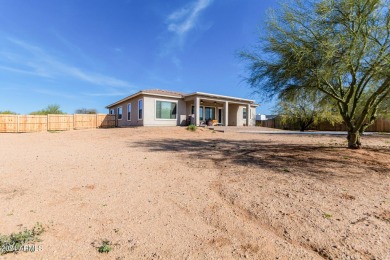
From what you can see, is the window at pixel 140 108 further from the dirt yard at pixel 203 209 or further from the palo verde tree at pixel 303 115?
the dirt yard at pixel 203 209

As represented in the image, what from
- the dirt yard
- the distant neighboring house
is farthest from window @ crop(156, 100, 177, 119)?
the dirt yard

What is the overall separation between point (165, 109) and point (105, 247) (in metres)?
17.6

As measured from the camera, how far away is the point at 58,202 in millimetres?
A: 3445

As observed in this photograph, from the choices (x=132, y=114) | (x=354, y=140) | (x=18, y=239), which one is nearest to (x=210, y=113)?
(x=132, y=114)

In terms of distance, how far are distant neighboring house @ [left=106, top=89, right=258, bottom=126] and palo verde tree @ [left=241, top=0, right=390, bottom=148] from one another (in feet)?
38.5

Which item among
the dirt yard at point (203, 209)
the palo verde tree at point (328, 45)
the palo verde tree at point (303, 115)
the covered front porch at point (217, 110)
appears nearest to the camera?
the dirt yard at point (203, 209)

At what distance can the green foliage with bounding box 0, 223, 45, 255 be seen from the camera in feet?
7.21

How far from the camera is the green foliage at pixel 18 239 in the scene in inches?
86.5

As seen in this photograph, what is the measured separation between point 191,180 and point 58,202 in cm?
252

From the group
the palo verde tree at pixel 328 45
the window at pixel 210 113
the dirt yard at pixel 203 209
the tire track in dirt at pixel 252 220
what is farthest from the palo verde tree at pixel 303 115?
the tire track in dirt at pixel 252 220

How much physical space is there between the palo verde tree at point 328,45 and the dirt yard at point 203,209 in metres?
2.85

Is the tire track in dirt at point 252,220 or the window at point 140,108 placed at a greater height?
the window at point 140,108

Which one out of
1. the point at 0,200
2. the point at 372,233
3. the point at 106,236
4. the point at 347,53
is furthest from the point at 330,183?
the point at 0,200

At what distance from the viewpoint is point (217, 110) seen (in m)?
23.0
